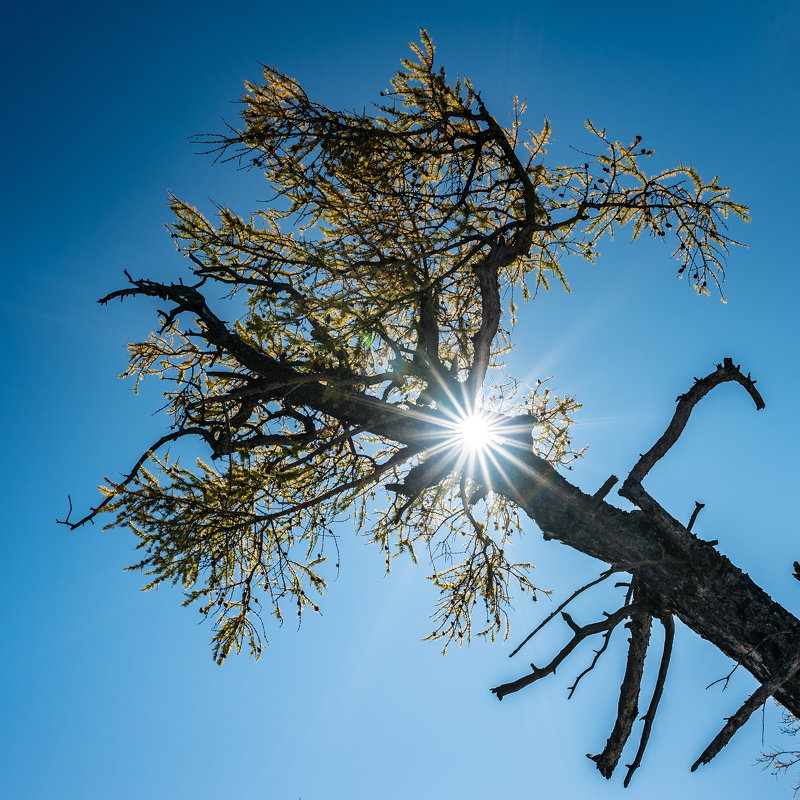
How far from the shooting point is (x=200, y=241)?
516 cm

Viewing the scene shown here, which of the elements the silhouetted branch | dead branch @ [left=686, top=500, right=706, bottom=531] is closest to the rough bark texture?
dead branch @ [left=686, top=500, right=706, bottom=531]

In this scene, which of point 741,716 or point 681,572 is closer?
point 741,716

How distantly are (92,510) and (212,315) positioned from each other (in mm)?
A: 2124

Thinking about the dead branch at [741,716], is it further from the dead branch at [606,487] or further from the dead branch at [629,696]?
the dead branch at [606,487]

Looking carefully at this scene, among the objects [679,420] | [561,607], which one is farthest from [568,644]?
[679,420]

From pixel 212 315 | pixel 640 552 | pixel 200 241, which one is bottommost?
pixel 640 552

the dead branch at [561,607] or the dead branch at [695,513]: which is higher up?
the dead branch at [695,513]

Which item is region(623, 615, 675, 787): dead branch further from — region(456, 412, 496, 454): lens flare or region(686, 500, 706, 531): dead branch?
region(456, 412, 496, 454): lens flare

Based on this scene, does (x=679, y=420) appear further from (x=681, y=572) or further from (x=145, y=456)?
(x=145, y=456)

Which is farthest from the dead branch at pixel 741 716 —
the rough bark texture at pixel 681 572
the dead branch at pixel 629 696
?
the dead branch at pixel 629 696

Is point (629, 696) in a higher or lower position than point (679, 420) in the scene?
lower

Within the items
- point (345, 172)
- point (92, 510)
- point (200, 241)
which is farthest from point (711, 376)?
point (92, 510)

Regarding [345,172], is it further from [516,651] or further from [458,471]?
[516,651]

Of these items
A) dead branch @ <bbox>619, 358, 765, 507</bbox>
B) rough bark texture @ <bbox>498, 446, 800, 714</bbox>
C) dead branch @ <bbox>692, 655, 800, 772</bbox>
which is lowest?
dead branch @ <bbox>692, 655, 800, 772</bbox>
